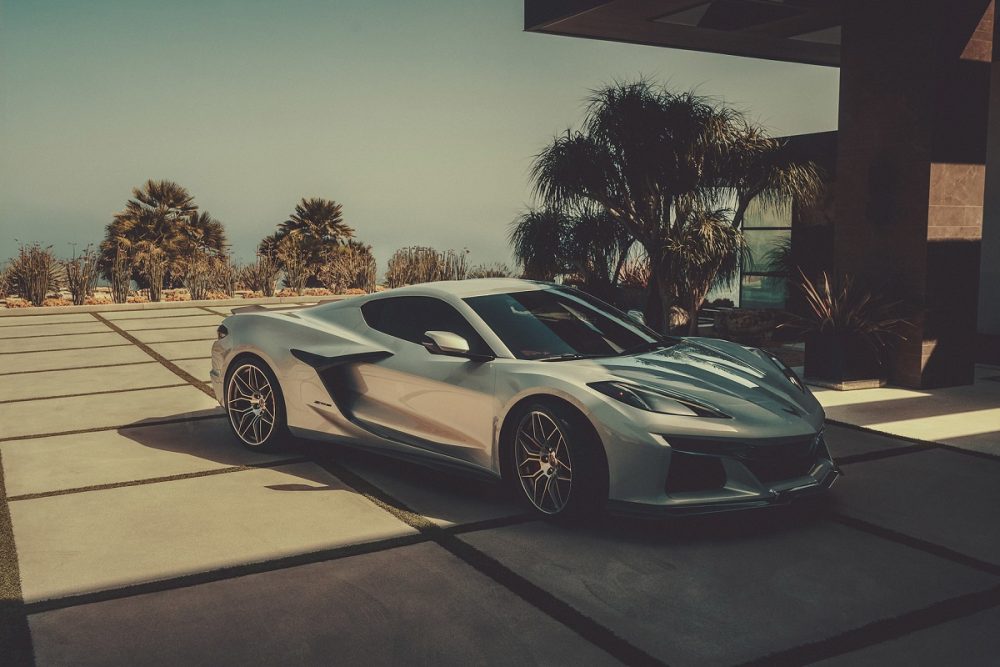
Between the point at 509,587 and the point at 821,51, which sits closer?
the point at 509,587

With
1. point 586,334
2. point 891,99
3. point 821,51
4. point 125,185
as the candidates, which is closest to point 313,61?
point 125,185

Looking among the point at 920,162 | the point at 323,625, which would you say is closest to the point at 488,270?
the point at 920,162

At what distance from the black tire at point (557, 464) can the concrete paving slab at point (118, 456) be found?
226 cm

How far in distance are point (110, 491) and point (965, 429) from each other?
6505 millimetres

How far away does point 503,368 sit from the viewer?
17.3 feet

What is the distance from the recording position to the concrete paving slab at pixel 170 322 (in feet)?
52.6

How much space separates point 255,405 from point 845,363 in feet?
19.8

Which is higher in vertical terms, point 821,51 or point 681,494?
point 821,51

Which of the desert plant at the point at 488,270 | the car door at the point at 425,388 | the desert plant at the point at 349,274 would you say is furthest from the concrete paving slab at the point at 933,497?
the desert plant at the point at 349,274

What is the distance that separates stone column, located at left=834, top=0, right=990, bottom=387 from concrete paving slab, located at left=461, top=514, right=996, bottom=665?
548 cm

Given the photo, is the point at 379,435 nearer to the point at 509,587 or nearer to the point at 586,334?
the point at 586,334

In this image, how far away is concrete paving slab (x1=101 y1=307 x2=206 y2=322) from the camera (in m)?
17.8

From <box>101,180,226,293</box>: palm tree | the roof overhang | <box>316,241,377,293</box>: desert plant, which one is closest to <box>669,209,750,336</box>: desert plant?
the roof overhang

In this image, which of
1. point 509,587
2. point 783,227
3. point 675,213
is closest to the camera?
point 509,587
